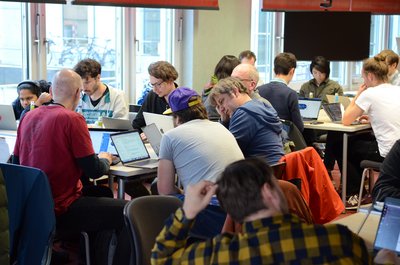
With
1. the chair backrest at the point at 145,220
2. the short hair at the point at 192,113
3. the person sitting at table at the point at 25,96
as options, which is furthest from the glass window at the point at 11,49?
the chair backrest at the point at 145,220

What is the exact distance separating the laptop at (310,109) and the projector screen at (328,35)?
213cm

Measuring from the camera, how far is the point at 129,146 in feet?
14.1

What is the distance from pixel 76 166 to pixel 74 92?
0.42 metres

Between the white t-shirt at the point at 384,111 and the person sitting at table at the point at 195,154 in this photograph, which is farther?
the white t-shirt at the point at 384,111

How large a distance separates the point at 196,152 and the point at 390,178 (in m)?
0.98

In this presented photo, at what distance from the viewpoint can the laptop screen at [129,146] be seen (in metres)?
4.22

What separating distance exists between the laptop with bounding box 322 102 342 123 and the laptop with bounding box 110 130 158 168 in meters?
2.56

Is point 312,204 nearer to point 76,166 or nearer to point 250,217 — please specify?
point 76,166

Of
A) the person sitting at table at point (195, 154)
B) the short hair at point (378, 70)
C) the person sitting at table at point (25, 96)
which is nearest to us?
the person sitting at table at point (195, 154)

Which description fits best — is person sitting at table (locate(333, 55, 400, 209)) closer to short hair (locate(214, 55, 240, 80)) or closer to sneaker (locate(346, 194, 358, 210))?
sneaker (locate(346, 194, 358, 210))

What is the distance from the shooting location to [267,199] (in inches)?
76.2

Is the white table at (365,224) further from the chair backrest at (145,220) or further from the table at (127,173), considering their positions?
the table at (127,173)

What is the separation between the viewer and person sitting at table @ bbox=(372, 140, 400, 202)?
3.16 m

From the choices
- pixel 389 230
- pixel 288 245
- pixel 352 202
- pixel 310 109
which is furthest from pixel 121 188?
pixel 310 109
